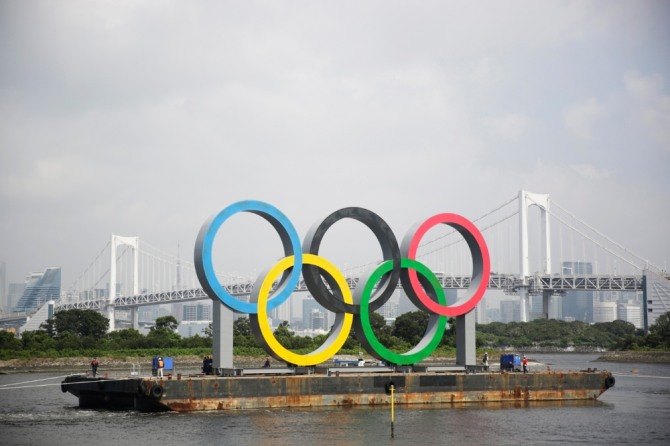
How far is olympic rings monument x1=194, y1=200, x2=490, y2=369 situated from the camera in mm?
43312

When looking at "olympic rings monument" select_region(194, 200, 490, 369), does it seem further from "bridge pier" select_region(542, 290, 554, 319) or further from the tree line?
"bridge pier" select_region(542, 290, 554, 319)

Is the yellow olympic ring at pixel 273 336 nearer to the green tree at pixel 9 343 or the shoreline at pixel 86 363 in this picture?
the shoreline at pixel 86 363

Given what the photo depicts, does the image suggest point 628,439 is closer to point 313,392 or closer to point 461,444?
point 461,444

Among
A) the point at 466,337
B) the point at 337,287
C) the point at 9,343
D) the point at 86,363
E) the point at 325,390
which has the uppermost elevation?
the point at 337,287

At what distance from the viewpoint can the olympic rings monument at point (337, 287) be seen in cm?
4331

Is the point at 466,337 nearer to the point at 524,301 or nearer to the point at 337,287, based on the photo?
the point at 337,287

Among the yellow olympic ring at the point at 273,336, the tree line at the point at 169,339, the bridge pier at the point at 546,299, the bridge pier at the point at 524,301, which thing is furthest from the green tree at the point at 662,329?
the yellow olympic ring at the point at 273,336

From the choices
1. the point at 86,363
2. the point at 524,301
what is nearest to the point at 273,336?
the point at 86,363

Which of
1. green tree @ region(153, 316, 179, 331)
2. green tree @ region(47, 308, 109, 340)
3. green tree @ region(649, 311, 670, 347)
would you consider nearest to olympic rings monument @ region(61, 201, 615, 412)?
green tree @ region(153, 316, 179, 331)

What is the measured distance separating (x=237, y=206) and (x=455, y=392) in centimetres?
1415

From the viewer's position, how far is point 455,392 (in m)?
46.9

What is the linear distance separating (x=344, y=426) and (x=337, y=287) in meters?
8.83

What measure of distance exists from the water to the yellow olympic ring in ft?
8.57

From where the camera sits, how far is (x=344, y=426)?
3866 cm
